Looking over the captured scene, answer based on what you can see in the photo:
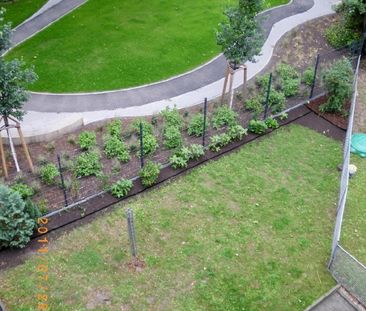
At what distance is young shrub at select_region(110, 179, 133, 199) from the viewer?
1430cm

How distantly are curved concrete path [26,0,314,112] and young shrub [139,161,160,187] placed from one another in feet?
14.0

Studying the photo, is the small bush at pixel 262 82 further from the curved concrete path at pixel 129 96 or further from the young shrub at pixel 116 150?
the young shrub at pixel 116 150

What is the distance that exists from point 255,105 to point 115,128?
532 cm

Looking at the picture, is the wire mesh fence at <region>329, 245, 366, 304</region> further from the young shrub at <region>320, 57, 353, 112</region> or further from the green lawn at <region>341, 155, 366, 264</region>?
the young shrub at <region>320, 57, 353, 112</region>

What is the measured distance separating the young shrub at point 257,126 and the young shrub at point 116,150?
452 centimetres

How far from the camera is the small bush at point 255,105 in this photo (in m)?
18.0

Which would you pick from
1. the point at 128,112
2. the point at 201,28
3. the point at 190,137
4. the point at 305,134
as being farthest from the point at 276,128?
the point at 201,28

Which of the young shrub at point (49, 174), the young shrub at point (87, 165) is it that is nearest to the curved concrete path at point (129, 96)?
the young shrub at point (87, 165)

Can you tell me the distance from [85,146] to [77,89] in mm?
4135

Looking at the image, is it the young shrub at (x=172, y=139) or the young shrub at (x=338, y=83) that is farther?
the young shrub at (x=338, y=83)

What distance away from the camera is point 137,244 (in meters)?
13.0

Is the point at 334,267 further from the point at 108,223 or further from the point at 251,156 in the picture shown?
the point at 108,223

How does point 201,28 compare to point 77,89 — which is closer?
point 77,89

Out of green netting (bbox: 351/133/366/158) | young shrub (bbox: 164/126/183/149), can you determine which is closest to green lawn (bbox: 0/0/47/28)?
young shrub (bbox: 164/126/183/149)
